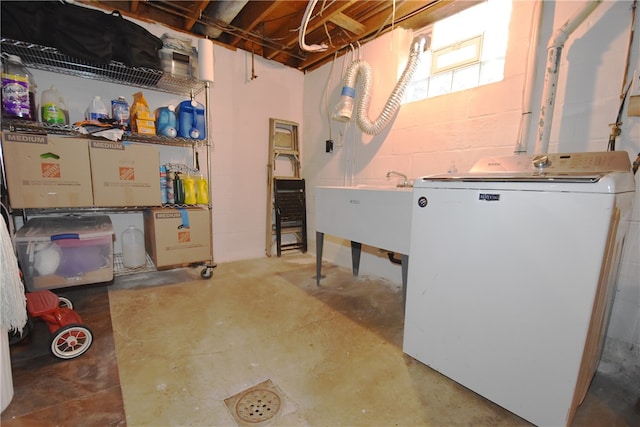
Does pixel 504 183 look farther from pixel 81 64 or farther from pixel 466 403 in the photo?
pixel 81 64

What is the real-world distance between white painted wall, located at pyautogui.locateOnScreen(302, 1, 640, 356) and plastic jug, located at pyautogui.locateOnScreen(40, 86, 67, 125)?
212cm

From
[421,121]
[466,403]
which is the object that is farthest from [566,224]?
[421,121]

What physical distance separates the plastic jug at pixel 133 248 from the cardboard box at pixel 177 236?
6 cm

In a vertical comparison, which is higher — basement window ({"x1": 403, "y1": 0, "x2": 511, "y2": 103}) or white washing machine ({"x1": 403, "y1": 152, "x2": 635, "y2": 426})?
basement window ({"x1": 403, "y1": 0, "x2": 511, "y2": 103})

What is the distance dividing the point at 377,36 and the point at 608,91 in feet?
5.32

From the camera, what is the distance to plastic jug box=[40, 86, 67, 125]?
177cm

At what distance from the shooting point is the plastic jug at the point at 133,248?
2.20 m

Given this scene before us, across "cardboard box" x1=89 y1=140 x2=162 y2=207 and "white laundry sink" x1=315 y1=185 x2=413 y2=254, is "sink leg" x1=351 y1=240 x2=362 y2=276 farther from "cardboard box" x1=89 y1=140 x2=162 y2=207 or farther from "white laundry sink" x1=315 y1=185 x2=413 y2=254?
"cardboard box" x1=89 y1=140 x2=162 y2=207

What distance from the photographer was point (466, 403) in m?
1.06

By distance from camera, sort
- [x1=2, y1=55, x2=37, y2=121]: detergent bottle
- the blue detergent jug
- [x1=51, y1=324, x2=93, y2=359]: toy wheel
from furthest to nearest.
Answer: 1. the blue detergent jug
2. [x1=2, y1=55, x2=37, y2=121]: detergent bottle
3. [x1=51, y1=324, x2=93, y2=359]: toy wheel

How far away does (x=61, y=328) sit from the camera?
1221 mm

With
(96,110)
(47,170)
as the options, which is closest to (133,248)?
(47,170)

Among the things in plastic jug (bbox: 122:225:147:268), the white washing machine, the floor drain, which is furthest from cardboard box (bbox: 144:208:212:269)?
A: the white washing machine

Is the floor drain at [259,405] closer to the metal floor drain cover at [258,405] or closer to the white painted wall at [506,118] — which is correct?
the metal floor drain cover at [258,405]
